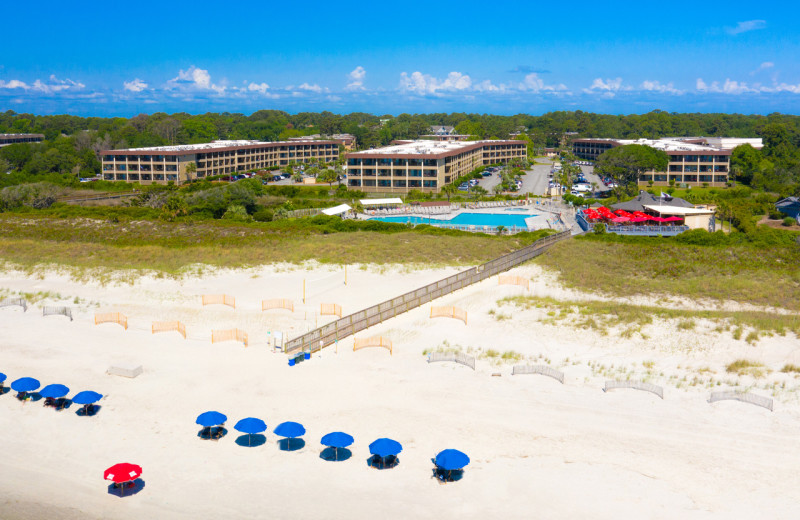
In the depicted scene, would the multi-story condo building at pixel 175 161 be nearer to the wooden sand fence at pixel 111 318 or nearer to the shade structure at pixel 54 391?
the wooden sand fence at pixel 111 318

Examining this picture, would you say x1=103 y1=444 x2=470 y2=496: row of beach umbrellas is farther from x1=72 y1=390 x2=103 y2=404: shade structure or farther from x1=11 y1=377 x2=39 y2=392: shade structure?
x1=11 y1=377 x2=39 y2=392: shade structure

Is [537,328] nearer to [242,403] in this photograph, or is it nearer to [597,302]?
[597,302]

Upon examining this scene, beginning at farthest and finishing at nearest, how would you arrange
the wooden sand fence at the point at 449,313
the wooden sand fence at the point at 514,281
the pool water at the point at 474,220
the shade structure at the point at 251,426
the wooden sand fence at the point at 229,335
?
the pool water at the point at 474,220, the wooden sand fence at the point at 514,281, the wooden sand fence at the point at 449,313, the wooden sand fence at the point at 229,335, the shade structure at the point at 251,426

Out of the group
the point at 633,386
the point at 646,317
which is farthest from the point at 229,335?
the point at 646,317

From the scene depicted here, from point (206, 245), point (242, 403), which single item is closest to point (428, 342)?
point (242, 403)

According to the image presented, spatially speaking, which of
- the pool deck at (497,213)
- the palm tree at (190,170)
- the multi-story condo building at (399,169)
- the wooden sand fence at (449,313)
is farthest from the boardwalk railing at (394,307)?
the palm tree at (190,170)

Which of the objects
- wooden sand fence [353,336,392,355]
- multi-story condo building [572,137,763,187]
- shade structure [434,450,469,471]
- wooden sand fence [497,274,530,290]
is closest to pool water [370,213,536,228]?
wooden sand fence [497,274,530,290]
